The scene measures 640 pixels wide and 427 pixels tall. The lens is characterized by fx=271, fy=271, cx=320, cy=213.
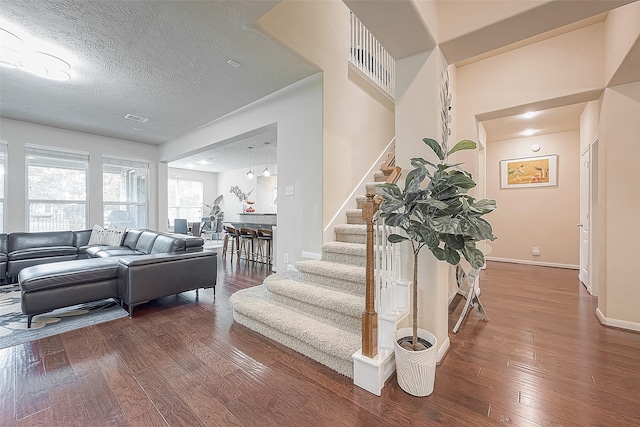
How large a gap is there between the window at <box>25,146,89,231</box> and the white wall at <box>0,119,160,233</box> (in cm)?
12

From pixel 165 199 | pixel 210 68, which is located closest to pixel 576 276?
pixel 210 68

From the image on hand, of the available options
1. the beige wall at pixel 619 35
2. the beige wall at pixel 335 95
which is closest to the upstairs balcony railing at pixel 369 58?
Result: the beige wall at pixel 335 95

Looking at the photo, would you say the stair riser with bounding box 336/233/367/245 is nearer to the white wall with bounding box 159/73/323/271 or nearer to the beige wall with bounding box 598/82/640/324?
the white wall with bounding box 159/73/323/271

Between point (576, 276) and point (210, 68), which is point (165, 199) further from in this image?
point (576, 276)

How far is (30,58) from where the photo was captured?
112 inches

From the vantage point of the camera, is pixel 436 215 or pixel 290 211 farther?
pixel 290 211

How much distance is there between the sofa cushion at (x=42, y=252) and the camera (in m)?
4.30

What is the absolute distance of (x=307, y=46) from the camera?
Answer: 3160mm

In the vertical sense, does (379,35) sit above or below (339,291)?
above

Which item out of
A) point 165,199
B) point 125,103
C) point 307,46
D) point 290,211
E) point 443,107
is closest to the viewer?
point 443,107

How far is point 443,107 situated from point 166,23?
257 cm

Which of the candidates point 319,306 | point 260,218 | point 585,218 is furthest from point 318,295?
point 585,218

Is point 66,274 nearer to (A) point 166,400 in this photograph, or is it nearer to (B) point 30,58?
(A) point 166,400

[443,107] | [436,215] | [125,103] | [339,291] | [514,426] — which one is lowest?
[514,426]
